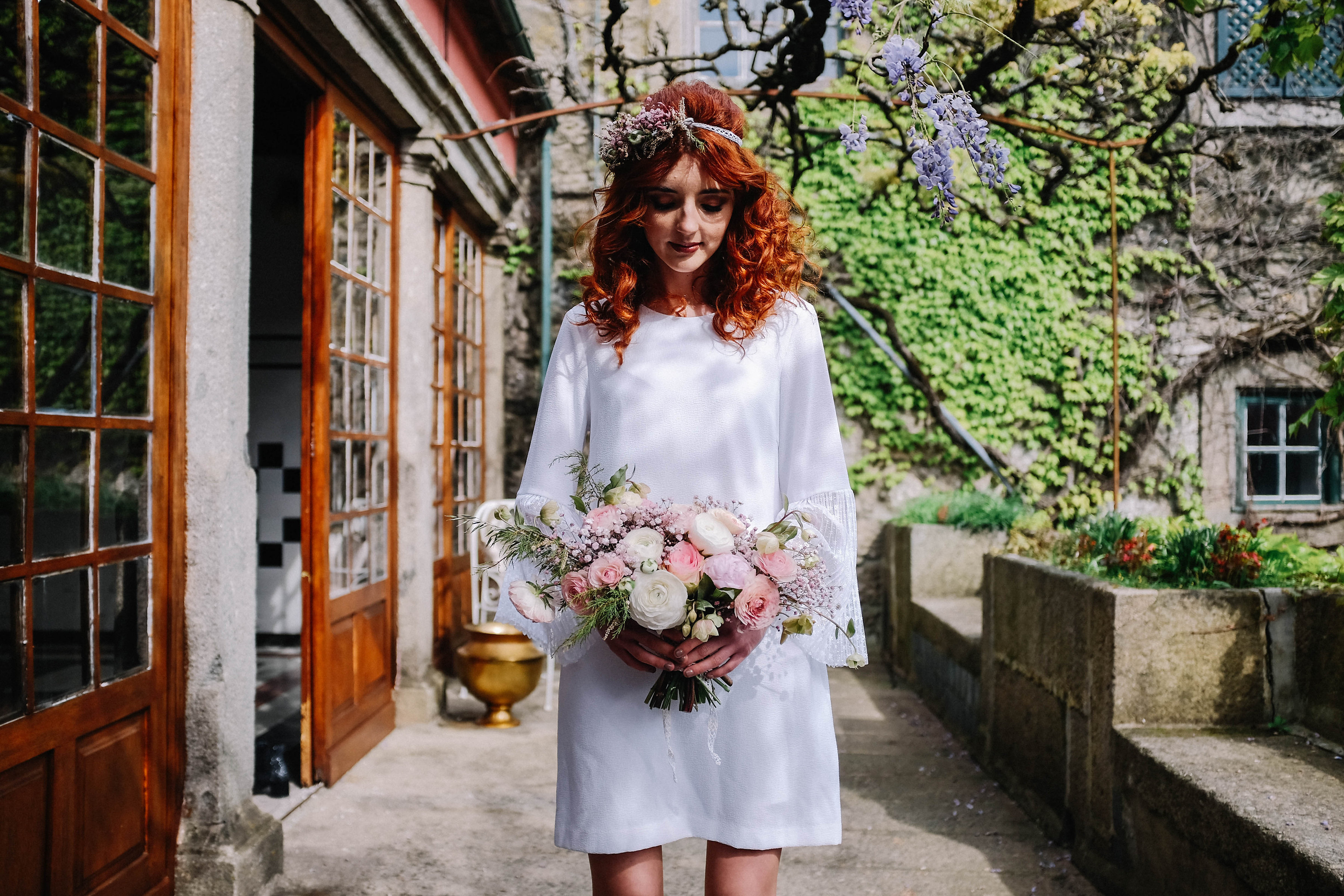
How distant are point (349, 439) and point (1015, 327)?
528 centimetres

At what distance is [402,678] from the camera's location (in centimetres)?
528

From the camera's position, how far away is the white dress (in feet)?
5.67

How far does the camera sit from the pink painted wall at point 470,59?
17.1 feet

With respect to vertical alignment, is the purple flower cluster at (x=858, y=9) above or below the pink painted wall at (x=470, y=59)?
below

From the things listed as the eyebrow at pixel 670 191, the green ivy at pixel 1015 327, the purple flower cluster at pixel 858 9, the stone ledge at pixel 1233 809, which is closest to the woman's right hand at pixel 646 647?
the eyebrow at pixel 670 191

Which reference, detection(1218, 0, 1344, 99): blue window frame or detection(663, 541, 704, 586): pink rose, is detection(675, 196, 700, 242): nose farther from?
detection(1218, 0, 1344, 99): blue window frame

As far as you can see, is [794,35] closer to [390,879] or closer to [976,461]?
[390,879]

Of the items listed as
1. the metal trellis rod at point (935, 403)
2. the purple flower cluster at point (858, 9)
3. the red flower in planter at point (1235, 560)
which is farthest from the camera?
the metal trellis rod at point (935, 403)

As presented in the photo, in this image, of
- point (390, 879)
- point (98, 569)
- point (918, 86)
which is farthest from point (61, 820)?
point (918, 86)

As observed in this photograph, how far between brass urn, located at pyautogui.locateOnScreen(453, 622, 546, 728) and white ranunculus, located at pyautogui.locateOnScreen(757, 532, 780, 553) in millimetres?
3654

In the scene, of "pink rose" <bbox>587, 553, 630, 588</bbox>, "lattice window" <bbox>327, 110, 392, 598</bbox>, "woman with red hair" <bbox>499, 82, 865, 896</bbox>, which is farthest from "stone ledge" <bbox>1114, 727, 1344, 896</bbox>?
"lattice window" <bbox>327, 110, 392, 598</bbox>

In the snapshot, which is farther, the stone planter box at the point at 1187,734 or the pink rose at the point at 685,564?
the stone planter box at the point at 1187,734

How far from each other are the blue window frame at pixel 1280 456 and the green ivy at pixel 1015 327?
1.64 feet

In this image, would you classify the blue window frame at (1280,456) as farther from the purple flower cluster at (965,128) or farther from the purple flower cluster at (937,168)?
the purple flower cluster at (937,168)
